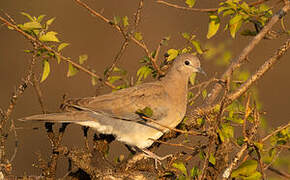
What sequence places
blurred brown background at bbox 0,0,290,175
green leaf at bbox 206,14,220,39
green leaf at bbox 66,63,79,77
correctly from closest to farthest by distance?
green leaf at bbox 206,14,220,39, green leaf at bbox 66,63,79,77, blurred brown background at bbox 0,0,290,175

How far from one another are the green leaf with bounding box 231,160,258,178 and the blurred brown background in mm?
7138

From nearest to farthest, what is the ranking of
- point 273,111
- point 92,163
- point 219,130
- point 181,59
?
1. point 219,130
2. point 92,163
3. point 181,59
4. point 273,111

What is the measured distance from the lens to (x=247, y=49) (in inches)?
166

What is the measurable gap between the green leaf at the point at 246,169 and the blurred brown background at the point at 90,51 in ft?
23.4

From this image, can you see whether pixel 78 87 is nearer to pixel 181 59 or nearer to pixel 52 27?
pixel 52 27

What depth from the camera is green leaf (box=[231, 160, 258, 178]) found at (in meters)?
3.14

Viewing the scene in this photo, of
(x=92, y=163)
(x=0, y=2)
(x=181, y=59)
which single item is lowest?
(x=92, y=163)

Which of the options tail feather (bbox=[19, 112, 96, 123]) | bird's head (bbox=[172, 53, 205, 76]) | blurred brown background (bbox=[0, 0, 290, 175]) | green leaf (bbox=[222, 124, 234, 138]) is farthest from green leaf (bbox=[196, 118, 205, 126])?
blurred brown background (bbox=[0, 0, 290, 175])

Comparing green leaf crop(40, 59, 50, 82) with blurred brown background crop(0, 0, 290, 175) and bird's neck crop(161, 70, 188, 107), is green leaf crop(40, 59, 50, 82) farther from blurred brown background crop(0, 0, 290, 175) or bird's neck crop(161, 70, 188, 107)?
blurred brown background crop(0, 0, 290, 175)

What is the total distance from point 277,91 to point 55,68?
595cm

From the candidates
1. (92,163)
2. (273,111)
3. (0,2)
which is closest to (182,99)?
(92,163)

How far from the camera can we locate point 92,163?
383 centimetres

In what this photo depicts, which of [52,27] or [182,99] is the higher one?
[52,27]

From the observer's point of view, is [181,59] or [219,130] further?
[181,59]
